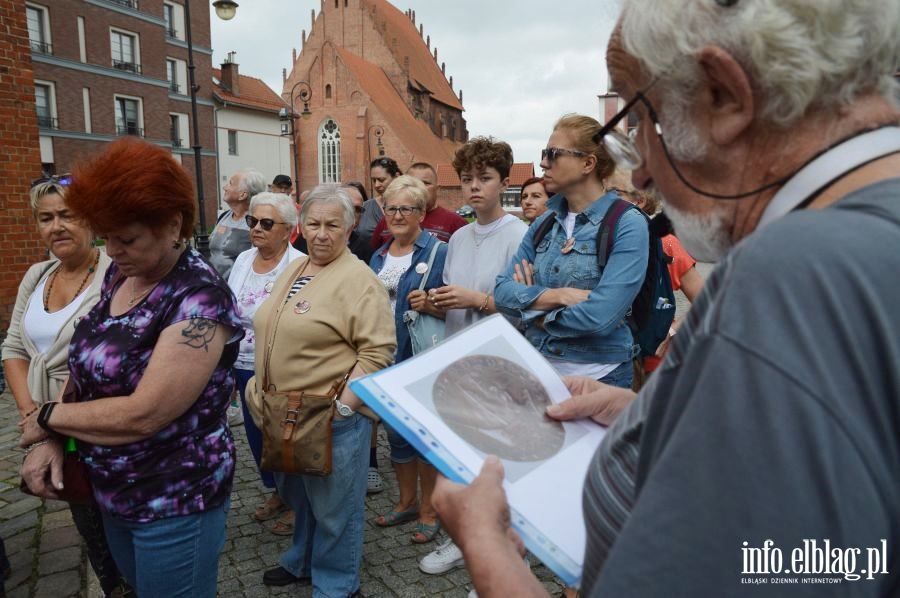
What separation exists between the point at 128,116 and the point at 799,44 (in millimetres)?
41562

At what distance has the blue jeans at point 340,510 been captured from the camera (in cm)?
319

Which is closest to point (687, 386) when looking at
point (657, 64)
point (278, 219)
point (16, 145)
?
point (657, 64)

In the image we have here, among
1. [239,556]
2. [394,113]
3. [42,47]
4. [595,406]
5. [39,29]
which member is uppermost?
[39,29]

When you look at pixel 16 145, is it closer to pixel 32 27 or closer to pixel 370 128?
pixel 32 27

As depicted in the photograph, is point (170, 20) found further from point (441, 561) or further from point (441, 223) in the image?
point (441, 561)

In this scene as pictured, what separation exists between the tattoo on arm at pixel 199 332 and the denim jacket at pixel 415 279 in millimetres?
2138

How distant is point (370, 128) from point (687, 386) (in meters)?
53.9

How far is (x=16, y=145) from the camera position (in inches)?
260

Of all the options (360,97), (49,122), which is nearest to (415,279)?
(49,122)

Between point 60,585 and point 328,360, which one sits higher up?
point 328,360

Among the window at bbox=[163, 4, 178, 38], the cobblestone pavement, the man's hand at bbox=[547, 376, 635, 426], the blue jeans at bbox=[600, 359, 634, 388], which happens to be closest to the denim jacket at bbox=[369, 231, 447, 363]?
the cobblestone pavement

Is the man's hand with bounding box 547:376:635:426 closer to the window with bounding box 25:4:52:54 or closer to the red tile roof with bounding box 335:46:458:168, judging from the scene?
the window with bounding box 25:4:52:54

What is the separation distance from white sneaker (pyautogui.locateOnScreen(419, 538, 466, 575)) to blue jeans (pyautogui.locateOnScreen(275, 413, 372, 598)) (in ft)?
1.43

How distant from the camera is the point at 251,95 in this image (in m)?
47.7
